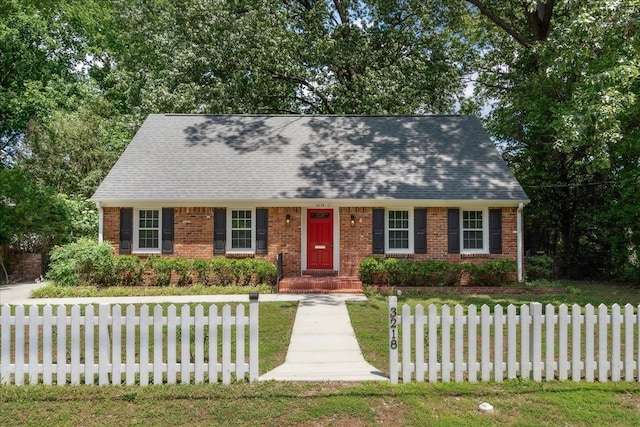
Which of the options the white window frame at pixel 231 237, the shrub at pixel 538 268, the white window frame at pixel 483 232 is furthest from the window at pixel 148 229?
the shrub at pixel 538 268

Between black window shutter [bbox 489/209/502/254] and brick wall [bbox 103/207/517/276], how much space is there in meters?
0.17

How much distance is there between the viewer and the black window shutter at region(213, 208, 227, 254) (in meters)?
13.4

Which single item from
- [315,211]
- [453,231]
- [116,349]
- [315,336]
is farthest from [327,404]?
[453,231]

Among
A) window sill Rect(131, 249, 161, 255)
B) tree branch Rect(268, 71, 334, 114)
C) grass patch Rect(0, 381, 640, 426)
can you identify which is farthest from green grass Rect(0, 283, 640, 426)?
tree branch Rect(268, 71, 334, 114)

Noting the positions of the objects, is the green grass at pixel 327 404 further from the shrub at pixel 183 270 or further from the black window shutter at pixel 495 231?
the black window shutter at pixel 495 231

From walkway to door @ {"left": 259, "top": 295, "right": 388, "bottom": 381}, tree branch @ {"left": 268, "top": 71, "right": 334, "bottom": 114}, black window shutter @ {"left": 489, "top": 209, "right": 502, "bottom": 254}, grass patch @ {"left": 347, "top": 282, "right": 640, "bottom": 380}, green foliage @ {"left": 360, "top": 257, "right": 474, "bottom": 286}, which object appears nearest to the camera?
walkway to door @ {"left": 259, "top": 295, "right": 388, "bottom": 381}

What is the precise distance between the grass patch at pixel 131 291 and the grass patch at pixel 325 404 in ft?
23.5

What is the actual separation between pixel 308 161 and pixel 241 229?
3.61m

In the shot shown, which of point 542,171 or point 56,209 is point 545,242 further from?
point 56,209

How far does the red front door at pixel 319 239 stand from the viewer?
539 inches

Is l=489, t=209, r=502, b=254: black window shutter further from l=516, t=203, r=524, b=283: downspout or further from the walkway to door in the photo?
the walkway to door

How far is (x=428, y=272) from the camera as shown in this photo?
12.5 metres

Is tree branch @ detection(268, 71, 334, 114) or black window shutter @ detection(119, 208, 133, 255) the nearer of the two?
black window shutter @ detection(119, 208, 133, 255)

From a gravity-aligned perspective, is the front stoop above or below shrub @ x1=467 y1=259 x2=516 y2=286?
below
